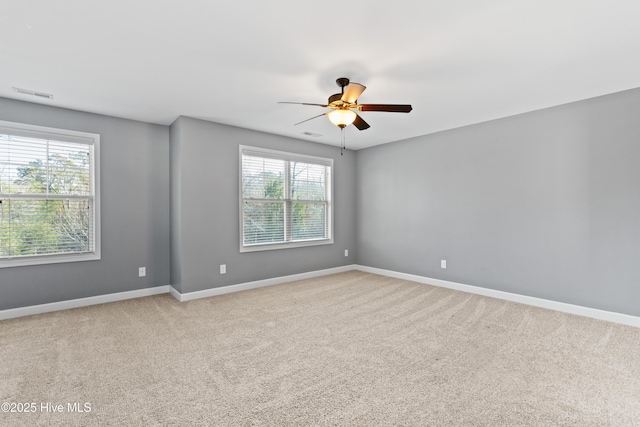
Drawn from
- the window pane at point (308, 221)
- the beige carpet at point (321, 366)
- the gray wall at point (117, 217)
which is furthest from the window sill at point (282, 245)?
the gray wall at point (117, 217)

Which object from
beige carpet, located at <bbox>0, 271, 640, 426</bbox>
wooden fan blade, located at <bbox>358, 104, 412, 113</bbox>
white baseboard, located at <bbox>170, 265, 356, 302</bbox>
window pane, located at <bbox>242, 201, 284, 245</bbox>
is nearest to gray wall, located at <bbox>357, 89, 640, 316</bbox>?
beige carpet, located at <bbox>0, 271, 640, 426</bbox>

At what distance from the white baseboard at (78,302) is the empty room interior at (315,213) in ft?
0.11

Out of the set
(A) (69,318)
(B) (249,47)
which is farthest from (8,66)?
(A) (69,318)

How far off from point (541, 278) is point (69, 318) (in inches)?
219

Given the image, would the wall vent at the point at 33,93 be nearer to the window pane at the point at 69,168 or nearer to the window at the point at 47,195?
the window at the point at 47,195

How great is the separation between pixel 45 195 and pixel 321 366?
3.74m

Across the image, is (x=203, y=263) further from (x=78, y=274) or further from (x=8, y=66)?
(x=8, y=66)

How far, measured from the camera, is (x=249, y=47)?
2.40 metres

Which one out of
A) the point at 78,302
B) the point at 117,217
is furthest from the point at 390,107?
the point at 78,302

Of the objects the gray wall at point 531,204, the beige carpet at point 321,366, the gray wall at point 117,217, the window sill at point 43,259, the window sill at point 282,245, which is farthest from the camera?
the window sill at point 282,245

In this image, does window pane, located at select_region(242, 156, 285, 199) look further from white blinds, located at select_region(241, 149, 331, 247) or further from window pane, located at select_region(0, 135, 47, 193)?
window pane, located at select_region(0, 135, 47, 193)

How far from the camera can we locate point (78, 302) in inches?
148

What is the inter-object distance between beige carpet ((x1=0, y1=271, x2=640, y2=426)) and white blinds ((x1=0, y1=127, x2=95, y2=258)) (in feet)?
2.85

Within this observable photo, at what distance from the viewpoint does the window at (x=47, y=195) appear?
3.40m
